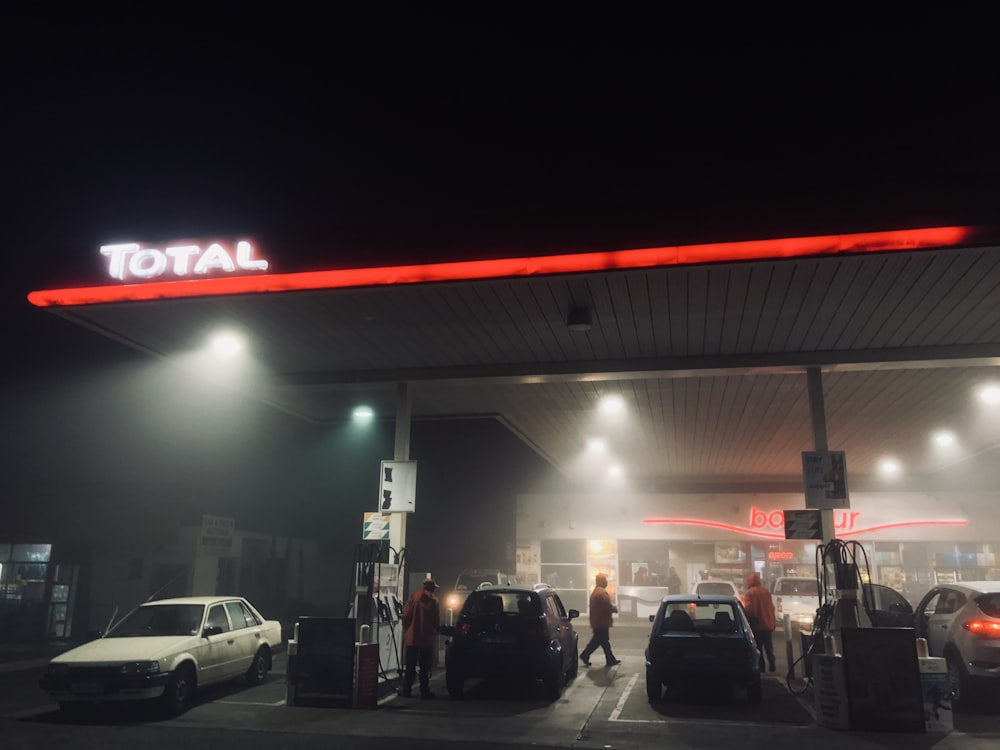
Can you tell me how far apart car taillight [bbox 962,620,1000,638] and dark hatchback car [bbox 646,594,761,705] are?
2.60 m

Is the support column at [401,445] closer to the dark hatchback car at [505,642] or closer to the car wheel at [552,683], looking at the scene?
the dark hatchback car at [505,642]

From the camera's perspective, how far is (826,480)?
38.8 feet

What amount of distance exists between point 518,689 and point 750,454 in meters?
13.7

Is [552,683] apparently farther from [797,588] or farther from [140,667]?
[797,588]

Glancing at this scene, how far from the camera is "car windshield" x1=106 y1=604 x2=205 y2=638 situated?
1070 cm

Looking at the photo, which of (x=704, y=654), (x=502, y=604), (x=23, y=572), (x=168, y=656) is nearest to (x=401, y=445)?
(x=502, y=604)

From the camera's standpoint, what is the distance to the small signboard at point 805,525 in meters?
11.8

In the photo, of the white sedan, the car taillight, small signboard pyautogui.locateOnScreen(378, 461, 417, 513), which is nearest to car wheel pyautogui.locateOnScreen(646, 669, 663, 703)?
the car taillight

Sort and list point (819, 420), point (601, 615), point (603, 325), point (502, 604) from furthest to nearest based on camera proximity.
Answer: point (601, 615)
point (819, 420)
point (603, 325)
point (502, 604)

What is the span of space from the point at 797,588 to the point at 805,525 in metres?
10.1

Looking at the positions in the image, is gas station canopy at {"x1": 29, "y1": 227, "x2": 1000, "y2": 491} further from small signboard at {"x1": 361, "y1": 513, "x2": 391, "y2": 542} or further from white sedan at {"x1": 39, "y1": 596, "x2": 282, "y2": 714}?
white sedan at {"x1": 39, "y1": 596, "x2": 282, "y2": 714}

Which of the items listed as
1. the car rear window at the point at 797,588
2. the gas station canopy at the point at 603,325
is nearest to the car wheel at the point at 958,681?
the gas station canopy at the point at 603,325

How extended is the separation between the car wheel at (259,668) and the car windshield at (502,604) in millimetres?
3589

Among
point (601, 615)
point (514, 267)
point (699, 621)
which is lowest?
point (601, 615)
